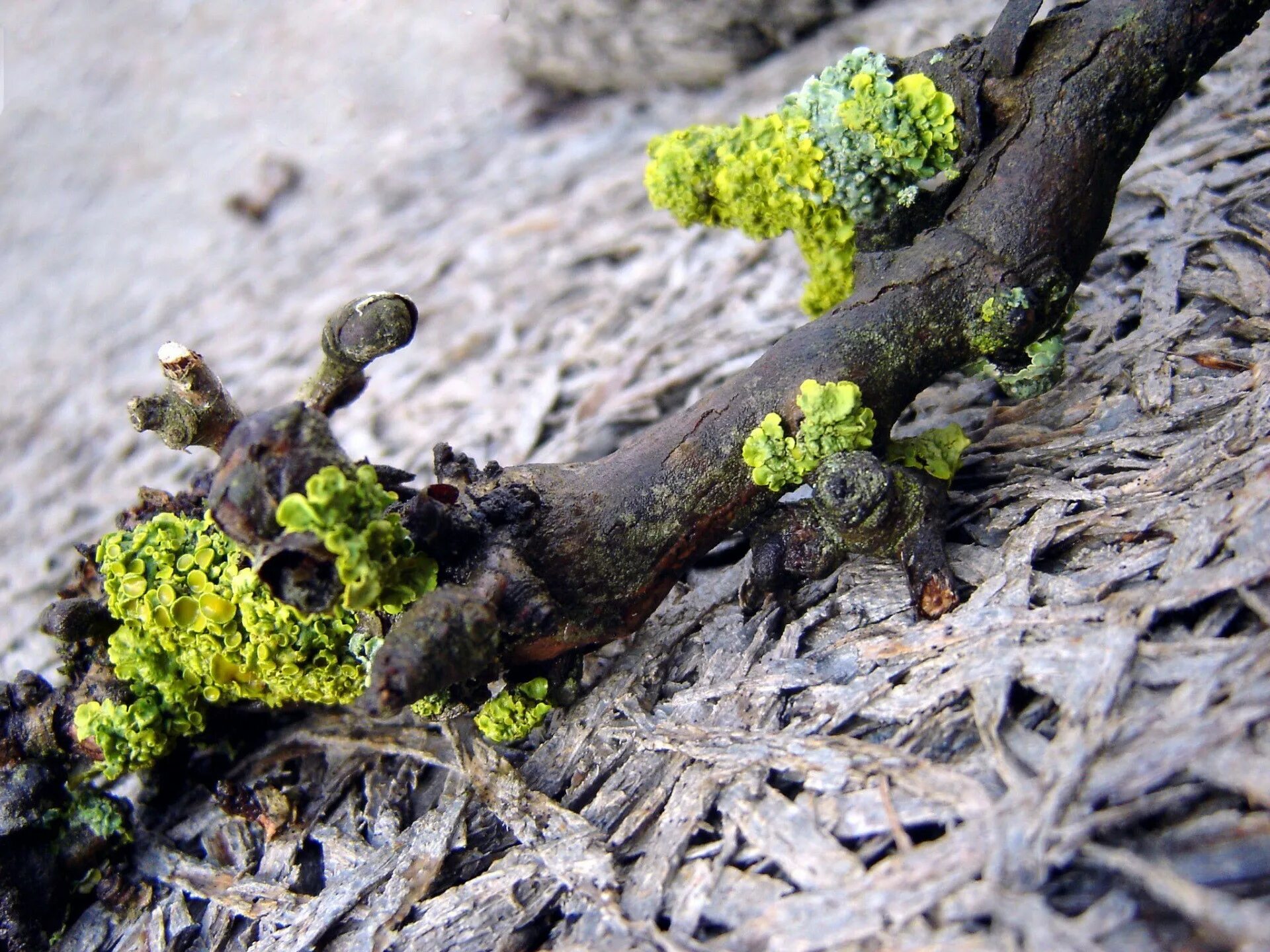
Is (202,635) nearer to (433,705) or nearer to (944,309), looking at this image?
(433,705)

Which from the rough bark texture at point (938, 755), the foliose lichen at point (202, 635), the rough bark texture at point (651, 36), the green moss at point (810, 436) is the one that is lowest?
the rough bark texture at point (938, 755)

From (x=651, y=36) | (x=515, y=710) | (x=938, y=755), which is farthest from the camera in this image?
(x=651, y=36)

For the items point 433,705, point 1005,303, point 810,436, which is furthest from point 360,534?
point 1005,303

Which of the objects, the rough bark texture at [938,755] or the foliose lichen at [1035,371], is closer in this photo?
the rough bark texture at [938,755]

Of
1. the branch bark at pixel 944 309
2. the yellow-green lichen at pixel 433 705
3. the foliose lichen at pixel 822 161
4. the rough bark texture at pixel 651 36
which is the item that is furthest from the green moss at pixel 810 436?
the rough bark texture at pixel 651 36

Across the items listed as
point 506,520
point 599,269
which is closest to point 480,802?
point 506,520

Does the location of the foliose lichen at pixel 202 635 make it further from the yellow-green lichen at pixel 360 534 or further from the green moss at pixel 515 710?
the green moss at pixel 515 710

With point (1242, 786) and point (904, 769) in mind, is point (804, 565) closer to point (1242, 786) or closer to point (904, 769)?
point (904, 769)
